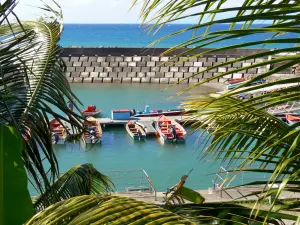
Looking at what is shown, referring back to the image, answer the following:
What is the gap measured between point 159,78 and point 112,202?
84.6 ft

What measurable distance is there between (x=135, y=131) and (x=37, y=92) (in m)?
15.7

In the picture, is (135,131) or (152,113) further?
(152,113)

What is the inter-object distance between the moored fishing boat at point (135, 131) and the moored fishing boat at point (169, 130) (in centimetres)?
57

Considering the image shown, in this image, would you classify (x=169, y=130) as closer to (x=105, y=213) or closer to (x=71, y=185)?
(x=71, y=185)

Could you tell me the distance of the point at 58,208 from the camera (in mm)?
768

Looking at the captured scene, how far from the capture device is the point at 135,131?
17.5 metres

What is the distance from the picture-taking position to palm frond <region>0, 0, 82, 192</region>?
1.56 m

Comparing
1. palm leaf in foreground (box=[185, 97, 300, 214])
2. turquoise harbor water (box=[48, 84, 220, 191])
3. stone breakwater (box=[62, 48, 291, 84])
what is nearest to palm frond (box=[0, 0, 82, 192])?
palm leaf in foreground (box=[185, 97, 300, 214])

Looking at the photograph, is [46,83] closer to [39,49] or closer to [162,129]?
[39,49]

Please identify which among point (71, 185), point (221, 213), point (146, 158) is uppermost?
point (221, 213)

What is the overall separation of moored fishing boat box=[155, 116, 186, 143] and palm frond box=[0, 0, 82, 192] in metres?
14.2

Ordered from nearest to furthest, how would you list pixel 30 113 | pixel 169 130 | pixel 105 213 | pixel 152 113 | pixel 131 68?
pixel 105 213 → pixel 30 113 → pixel 169 130 → pixel 152 113 → pixel 131 68

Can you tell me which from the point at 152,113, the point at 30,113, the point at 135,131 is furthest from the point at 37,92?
the point at 152,113

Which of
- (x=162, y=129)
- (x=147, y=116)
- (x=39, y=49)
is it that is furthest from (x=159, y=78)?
(x=39, y=49)
